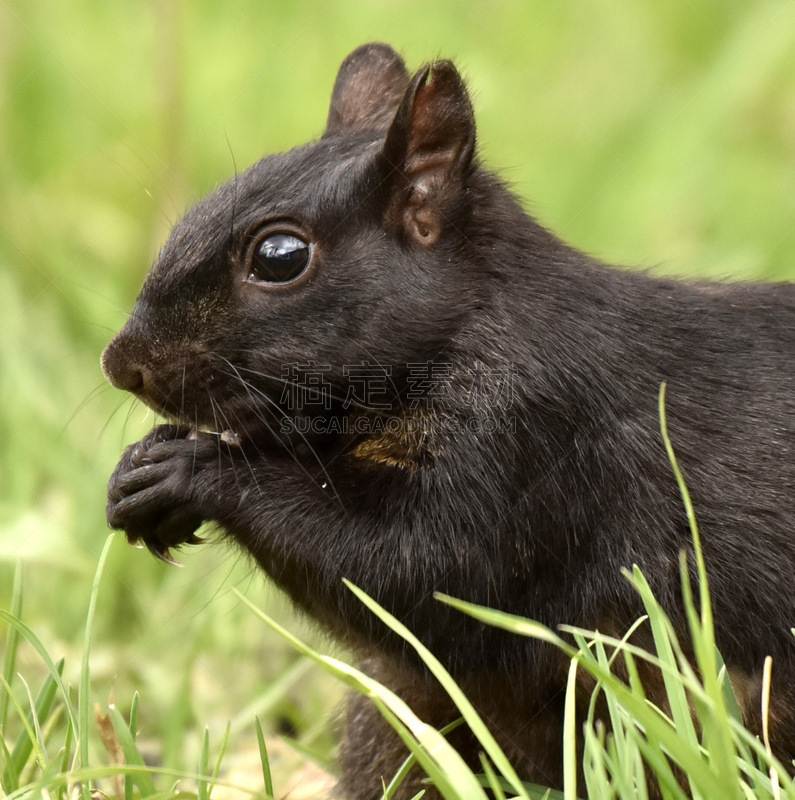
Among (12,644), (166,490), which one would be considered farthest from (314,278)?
(12,644)

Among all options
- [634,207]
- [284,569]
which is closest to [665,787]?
[284,569]

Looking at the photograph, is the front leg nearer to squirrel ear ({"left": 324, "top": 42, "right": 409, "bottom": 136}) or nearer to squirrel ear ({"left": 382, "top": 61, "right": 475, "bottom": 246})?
squirrel ear ({"left": 382, "top": 61, "right": 475, "bottom": 246})

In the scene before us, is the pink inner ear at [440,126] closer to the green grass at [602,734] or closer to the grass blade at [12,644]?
the green grass at [602,734]

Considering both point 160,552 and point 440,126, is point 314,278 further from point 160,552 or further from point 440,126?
point 160,552

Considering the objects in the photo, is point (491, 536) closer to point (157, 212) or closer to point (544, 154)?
point (157, 212)

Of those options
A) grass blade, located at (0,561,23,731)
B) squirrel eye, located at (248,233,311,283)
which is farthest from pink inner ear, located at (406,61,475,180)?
grass blade, located at (0,561,23,731)

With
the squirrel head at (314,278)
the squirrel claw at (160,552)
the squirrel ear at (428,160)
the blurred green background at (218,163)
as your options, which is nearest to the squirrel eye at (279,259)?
the squirrel head at (314,278)

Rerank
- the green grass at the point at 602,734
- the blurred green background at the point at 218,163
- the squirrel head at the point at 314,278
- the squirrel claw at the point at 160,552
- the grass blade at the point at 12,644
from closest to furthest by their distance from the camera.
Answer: the green grass at the point at 602,734
the grass blade at the point at 12,644
the squirrel head at the point at 314,278
the squirrel claw at the point at 160,552
the blurred green background at the point at 218,163
